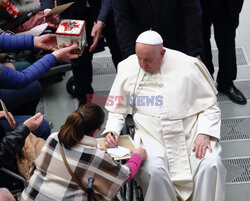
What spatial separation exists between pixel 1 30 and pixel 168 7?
166 cm

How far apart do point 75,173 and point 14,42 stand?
1.63m

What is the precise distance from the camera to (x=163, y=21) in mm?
3926

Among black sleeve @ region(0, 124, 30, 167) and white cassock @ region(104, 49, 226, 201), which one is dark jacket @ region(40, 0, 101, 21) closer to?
white cassock @ region(104, 49, 226, 201)

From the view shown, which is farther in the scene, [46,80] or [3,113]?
[46,80]

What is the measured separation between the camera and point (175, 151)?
339cm

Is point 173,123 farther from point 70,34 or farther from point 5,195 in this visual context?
point 5,195

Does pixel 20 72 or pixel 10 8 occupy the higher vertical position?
pixel 10 8

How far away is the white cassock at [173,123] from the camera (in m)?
3.26

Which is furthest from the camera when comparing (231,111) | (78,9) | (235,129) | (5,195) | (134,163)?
(231,111)

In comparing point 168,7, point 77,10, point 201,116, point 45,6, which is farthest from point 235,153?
point 45,6

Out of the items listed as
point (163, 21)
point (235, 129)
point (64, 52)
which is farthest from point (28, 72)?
point (235, 129)

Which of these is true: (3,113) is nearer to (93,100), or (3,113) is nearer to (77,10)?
(77,10)

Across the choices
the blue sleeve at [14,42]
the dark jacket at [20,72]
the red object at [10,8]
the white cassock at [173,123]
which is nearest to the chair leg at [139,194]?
the white cassock at [173,123]

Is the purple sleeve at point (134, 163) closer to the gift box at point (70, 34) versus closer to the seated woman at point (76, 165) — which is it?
the seated woman at point (76, 165)
